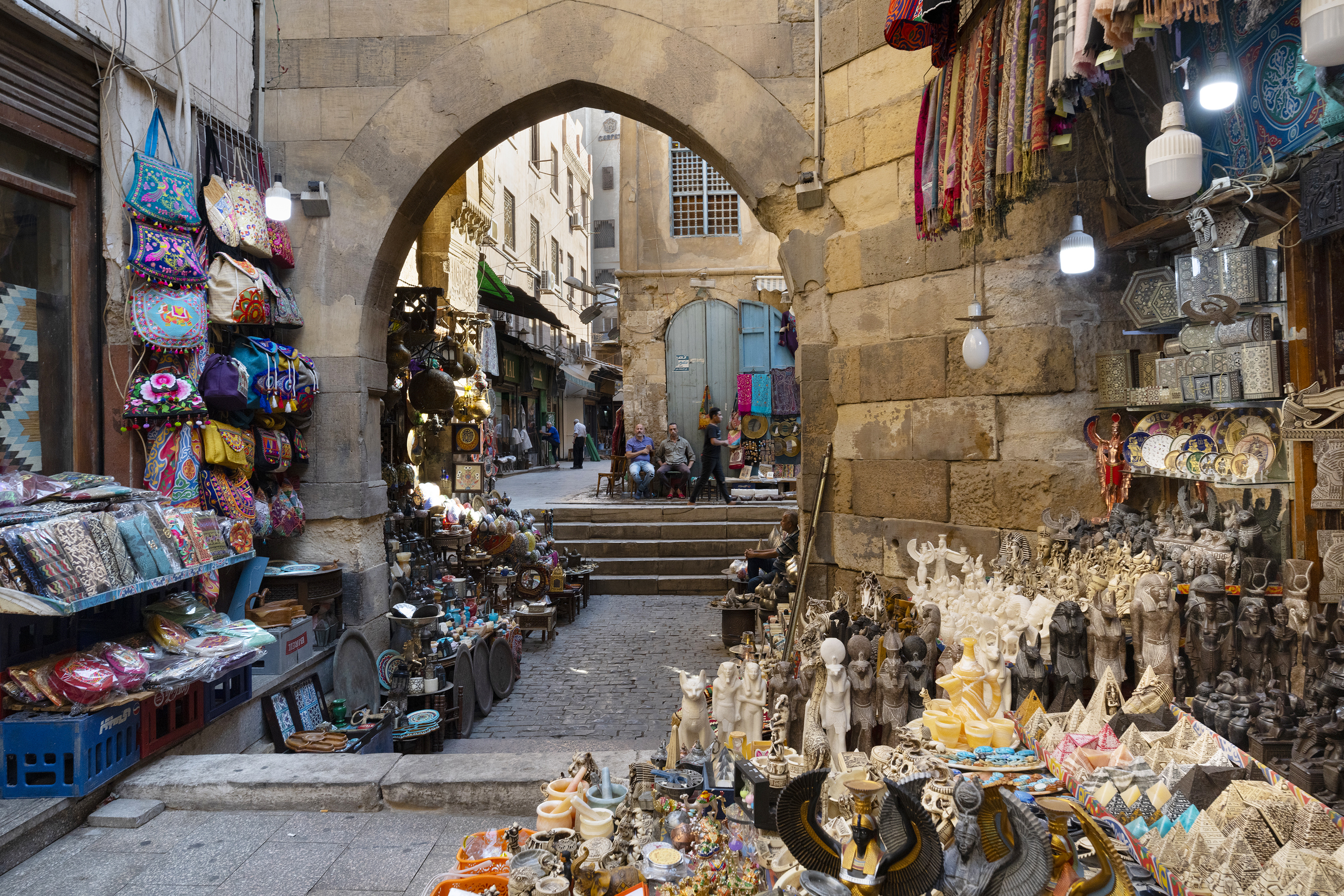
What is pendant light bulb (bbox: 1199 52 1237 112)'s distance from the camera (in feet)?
8.55

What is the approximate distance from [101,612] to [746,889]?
138 inches

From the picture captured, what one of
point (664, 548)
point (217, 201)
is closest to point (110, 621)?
point (217, 201)

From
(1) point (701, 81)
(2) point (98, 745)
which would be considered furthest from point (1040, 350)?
(2) point (98, 745)

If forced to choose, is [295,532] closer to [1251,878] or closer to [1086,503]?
[1086,503]

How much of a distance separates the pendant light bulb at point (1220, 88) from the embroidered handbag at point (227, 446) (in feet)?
17.0

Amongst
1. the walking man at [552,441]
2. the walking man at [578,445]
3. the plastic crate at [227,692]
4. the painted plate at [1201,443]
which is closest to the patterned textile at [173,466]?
the plastic crate at [227,692]

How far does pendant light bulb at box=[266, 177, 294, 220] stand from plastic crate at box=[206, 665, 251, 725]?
2.94m

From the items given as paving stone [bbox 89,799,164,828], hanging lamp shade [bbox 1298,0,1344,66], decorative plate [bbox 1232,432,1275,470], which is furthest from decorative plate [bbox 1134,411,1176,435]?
paving stone [bbox 89,799,164,828]

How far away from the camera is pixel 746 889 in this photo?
2020 mm

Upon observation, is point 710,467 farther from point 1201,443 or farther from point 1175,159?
point 1175,159

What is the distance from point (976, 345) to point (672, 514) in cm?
697

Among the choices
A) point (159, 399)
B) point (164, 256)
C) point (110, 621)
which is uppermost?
point (164, 256)

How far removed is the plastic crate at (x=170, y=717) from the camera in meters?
3.82

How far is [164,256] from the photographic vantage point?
483cm
